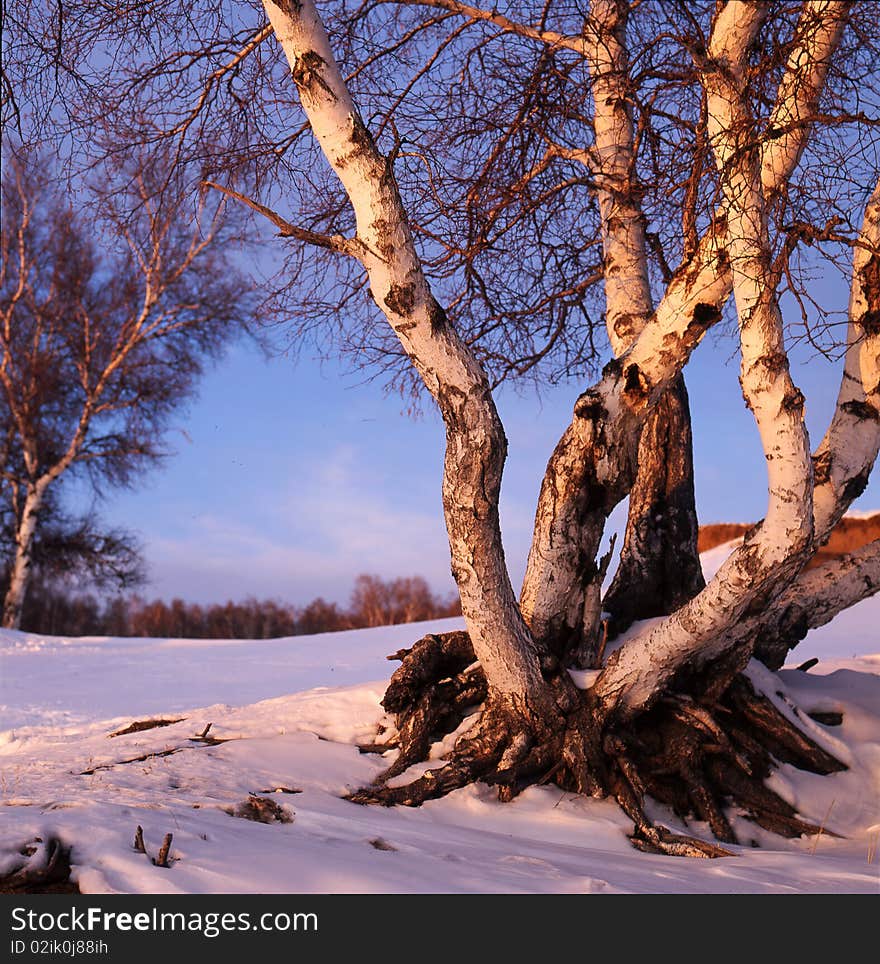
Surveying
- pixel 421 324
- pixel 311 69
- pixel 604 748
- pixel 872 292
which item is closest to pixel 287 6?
pixel 311 69

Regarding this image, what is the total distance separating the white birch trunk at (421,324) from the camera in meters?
4.05

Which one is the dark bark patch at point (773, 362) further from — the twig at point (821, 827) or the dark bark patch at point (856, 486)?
the twig at point (821, 827)

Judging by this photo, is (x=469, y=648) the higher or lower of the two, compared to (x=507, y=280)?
lower

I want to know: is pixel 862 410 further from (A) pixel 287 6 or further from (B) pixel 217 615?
(B) pixel 217 615

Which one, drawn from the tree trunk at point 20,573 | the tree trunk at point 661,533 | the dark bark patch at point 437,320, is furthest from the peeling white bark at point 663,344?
the tree trunk at point 20,573

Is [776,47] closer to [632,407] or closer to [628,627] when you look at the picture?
[632,407]

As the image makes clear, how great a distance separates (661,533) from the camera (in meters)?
5.66
